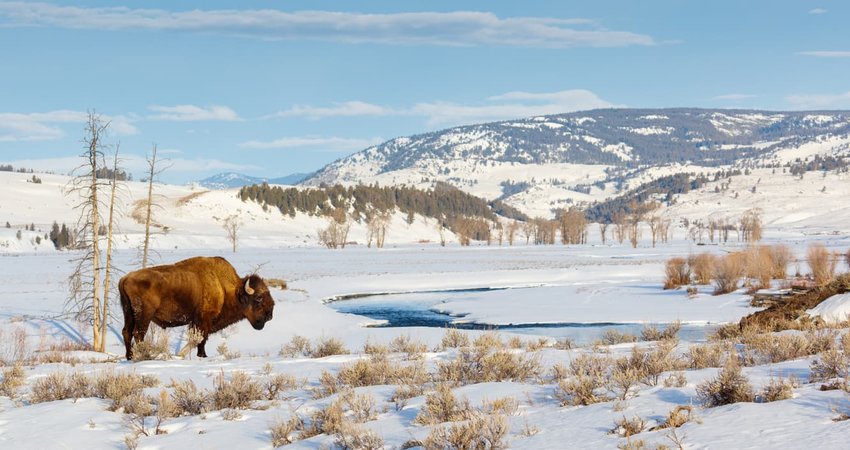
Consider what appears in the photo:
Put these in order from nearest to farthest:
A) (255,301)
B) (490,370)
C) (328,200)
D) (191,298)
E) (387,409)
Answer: (387,409) → (490,370) → (191,298) → (255,301) → (328,200)

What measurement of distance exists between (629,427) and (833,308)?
A: 12.4m

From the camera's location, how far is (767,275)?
35.5 meters

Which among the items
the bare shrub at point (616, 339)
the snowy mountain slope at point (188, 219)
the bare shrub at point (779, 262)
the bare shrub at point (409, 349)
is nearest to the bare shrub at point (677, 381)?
the bare shrub at point (409, 349)

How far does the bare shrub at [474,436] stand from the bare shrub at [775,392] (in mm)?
2274

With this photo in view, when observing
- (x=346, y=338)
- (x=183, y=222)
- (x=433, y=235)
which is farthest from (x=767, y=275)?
(x=433, y=235)

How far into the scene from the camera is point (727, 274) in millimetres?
34469

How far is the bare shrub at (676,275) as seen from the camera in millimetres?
38656

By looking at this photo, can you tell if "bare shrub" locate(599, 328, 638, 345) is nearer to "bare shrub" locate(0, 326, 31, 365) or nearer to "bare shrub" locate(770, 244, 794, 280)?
"bare shrub" locate(0, 326, 31, 365)

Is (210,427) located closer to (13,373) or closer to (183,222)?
(13,373)

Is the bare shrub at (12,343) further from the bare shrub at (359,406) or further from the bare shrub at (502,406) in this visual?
the bare shrub at (502,406)

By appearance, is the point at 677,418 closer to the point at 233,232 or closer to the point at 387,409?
the point at 387,409

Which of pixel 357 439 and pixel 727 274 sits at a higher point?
pixel 727 274

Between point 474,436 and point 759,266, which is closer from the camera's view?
point 474,436

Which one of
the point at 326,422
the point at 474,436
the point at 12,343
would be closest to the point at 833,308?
the point at 474,436
